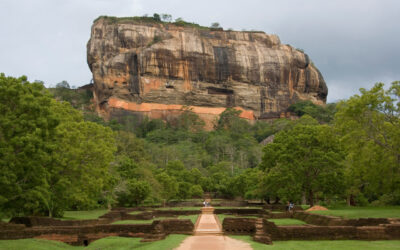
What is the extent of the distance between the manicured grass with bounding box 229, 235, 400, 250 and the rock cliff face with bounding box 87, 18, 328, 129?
87980mm

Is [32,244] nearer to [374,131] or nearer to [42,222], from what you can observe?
[42,222]

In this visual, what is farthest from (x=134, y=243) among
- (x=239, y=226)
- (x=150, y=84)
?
(x=150, y=84)

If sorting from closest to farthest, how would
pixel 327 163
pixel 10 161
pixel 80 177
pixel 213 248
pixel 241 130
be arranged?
pixel 213 248 → pixel 10 161 → pixel 80 177 → pixel 327 163 → pixel 241 130

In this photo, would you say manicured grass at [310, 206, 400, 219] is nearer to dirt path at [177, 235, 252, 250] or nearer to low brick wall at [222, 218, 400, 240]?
low brick wall at [222, 218, 400, 240]

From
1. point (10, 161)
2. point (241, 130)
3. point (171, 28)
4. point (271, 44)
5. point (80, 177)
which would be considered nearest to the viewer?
point (10, 161)

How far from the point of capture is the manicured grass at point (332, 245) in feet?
45.2

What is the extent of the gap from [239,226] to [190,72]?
286ft

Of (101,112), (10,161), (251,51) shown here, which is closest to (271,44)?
(251,51)

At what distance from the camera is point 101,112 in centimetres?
10588

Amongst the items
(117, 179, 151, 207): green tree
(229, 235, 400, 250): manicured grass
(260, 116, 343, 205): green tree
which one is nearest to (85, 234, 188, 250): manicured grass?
(229, 235, 400, 250): manicured grass

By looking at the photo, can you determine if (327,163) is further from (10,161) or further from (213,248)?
(10,161)

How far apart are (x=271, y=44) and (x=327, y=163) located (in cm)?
8863

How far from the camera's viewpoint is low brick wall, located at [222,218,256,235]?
1928 cm

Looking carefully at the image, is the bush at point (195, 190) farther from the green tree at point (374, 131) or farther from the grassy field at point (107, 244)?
the grassy field at point (107, 244)
